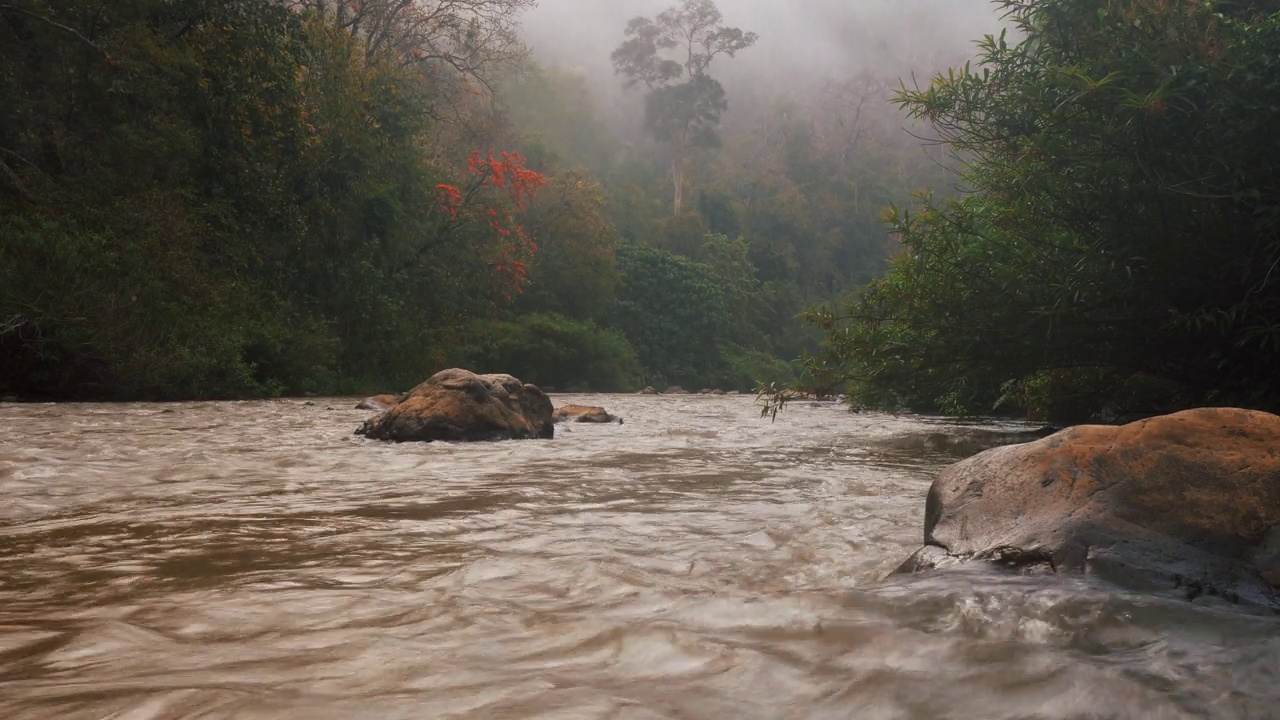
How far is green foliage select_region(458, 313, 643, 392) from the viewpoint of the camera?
2641cm

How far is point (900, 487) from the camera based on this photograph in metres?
5.39

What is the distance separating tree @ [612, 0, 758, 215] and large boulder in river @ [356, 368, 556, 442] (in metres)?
44.0

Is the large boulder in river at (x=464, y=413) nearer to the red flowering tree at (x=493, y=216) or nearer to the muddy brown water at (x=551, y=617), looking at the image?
the muddy brown water at (x=551, y=617)

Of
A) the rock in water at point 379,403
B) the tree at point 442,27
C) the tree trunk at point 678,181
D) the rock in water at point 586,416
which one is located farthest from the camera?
the tree trunk at point 678,181

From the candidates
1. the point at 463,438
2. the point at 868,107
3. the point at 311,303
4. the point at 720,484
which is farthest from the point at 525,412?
the point at 868,107

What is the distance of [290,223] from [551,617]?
54.7 feet

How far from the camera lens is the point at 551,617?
248cm

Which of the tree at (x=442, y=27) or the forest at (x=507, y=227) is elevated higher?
the tree at (x=442, y=27)

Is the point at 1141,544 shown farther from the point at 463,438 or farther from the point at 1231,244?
the point at 463,438

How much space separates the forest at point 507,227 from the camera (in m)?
5.95

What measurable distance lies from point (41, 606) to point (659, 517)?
2.32m

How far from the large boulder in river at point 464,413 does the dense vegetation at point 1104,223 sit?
2.68 metres

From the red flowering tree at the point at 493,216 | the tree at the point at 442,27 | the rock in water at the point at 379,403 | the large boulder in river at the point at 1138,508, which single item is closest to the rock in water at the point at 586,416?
the rock in water at the point at 379,403

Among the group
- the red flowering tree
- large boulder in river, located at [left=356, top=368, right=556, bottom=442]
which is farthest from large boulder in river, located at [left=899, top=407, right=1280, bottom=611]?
the red flowering tree
